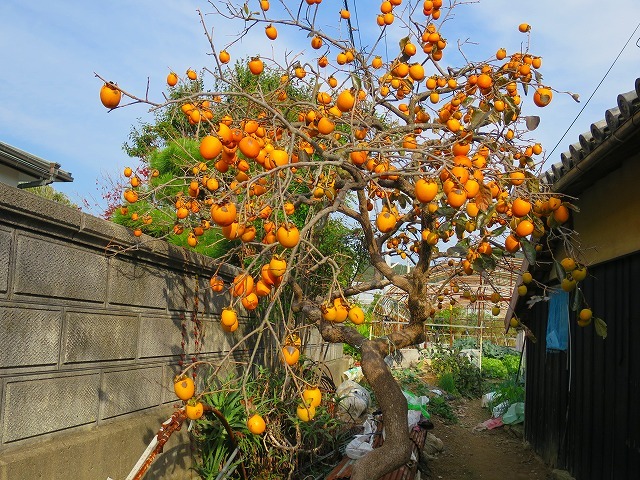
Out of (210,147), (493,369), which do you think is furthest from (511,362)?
(210,147)

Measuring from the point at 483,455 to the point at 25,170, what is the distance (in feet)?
22.1

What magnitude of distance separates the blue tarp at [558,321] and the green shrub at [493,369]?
29.9 ft

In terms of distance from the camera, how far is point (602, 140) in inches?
149

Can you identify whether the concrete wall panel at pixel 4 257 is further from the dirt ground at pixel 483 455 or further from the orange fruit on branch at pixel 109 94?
the dirt ground at pixel 483 455

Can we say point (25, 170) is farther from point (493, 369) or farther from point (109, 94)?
point (493, 369)

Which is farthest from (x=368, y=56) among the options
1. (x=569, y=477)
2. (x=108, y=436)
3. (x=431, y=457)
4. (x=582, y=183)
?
(x=431, y=457)

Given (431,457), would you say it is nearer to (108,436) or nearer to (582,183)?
(582,183)

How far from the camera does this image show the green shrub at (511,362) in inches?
622

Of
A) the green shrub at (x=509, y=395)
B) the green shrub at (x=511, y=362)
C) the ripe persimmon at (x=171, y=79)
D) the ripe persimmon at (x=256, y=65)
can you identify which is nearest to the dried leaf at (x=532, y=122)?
the ripe persimmon at (x=256, y=65)

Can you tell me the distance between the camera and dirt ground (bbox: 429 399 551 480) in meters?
6.54

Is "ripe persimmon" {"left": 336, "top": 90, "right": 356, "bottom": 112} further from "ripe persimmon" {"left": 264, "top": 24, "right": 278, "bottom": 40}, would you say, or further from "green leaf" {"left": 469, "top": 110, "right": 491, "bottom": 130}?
"ripe persimmon" {"left": 264, "top": 24, "right": 278, "bottom": 40}

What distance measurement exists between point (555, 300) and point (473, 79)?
3368 millimetres

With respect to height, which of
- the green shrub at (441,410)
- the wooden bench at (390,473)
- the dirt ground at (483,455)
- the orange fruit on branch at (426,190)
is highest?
the orange fruit on branch at (426,190)

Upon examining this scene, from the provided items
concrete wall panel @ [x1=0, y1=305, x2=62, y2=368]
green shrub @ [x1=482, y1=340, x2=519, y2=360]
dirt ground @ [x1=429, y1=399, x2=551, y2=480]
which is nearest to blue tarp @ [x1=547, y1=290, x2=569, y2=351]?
dirt ground @ [x1=429, y1=399, x2=551, y2=480]
